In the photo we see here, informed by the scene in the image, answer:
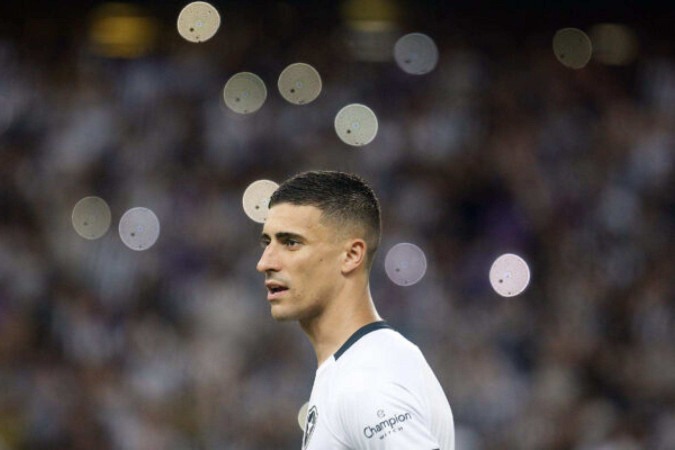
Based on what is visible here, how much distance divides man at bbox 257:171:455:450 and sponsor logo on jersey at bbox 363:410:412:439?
0.38 feet

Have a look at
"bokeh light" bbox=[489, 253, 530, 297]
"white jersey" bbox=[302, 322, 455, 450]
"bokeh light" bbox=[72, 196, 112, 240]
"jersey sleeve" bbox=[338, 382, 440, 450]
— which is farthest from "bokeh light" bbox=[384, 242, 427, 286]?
"jersey sleeve" bbox=[338, 382, 440, 450]

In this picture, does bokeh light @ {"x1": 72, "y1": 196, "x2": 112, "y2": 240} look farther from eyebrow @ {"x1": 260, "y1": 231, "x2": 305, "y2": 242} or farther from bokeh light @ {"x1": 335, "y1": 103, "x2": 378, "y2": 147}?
eyebrow @ {"x1": 260, "y1": 231, "x2": 305, "y2": 242}

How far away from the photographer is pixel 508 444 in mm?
8070

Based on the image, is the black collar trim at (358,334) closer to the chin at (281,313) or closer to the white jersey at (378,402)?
the white jersey at (378,402)

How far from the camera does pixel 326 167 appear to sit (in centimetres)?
938

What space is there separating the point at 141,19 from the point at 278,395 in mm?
3851

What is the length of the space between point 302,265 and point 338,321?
0.60 ft

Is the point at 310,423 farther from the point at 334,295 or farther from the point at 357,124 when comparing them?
the point at 357,124

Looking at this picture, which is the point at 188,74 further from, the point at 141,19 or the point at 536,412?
the point at 536,412

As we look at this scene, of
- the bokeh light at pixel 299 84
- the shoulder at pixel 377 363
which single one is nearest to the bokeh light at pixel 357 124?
the bokeh light at pixel 299 84

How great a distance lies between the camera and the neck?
323cm

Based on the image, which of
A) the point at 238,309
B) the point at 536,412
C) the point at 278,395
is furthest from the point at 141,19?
the point at 536,412

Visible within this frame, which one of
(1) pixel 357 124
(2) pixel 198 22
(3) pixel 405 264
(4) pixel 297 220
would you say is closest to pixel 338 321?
(4) pixel 297 220

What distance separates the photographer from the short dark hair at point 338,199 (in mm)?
3307
